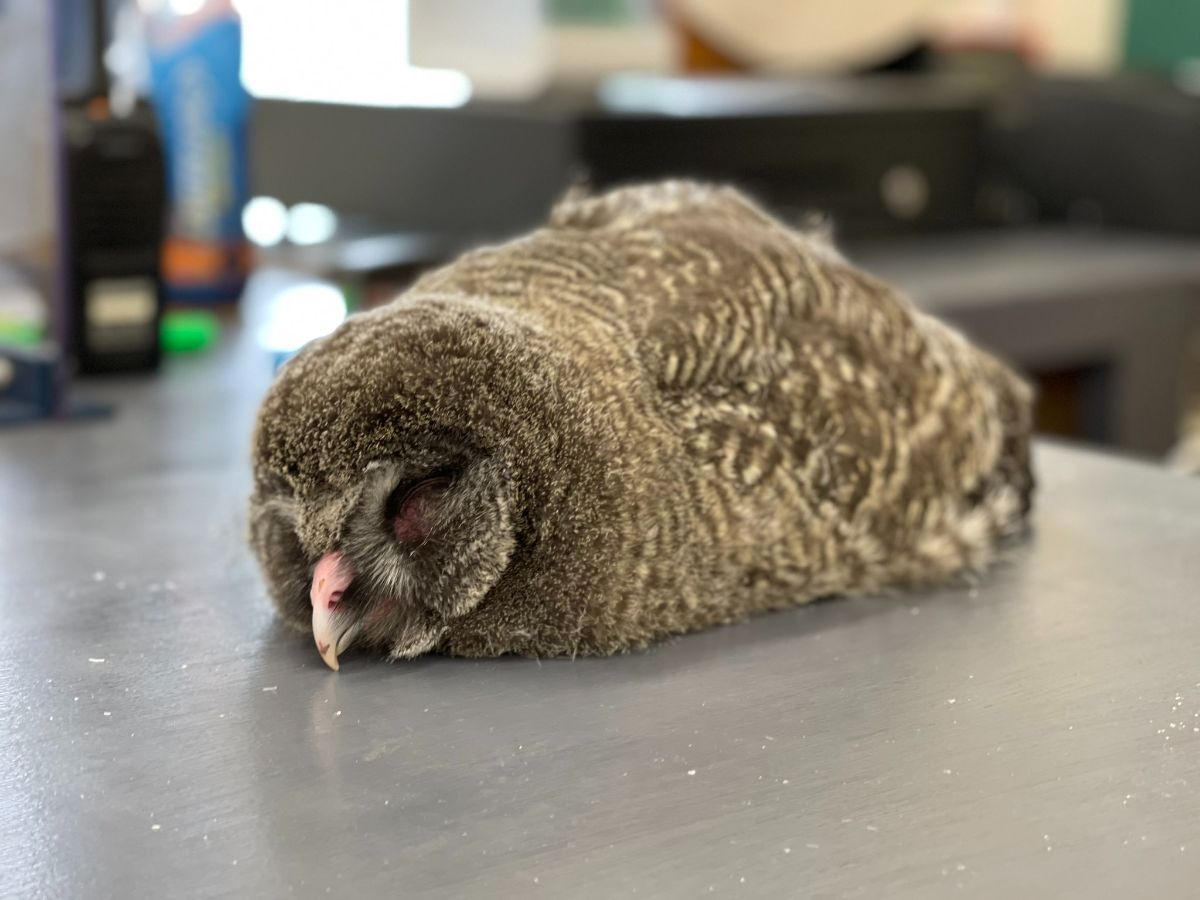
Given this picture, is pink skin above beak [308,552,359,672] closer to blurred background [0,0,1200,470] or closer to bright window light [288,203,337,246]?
blurred background [0,0,1200,470]

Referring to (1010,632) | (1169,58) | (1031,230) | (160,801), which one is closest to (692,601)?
(1010,632)

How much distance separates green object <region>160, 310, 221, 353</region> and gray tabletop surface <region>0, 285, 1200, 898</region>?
0.83m

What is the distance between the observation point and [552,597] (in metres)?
1.07

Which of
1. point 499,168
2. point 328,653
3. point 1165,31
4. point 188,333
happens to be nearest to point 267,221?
point 499,168

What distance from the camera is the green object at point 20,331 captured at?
6.35 ft

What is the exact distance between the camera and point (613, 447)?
106 cm

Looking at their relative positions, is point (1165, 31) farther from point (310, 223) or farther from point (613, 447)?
point (613, 447)

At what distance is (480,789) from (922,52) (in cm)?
319

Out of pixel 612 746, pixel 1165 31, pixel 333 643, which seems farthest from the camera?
pixel 1165 31

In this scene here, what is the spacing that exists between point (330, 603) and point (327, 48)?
8.21ft

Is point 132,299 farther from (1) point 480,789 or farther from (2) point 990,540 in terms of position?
(1) point 480,789

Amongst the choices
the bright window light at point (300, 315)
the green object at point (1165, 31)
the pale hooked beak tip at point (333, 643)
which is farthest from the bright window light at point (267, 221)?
the green object at point (1165, 31)

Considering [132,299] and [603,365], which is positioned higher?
[603,365]

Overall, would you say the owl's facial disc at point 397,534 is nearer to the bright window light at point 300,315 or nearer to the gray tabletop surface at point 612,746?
the gray tabletop surface at point 612,746
